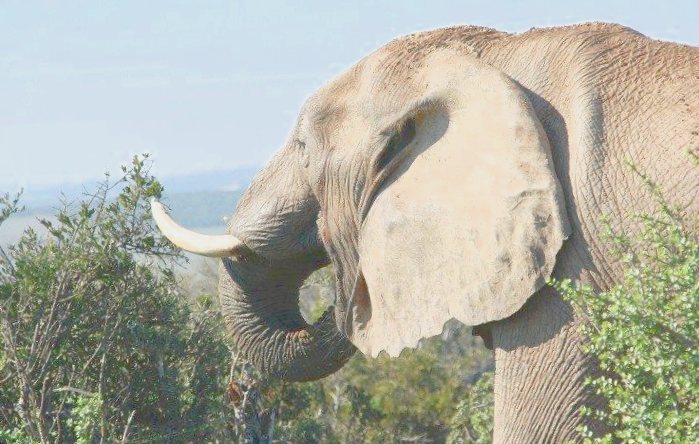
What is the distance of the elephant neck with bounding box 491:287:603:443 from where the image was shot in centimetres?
455

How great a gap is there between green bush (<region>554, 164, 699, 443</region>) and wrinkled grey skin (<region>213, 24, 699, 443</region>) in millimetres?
367

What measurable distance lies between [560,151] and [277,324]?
76.7 inches

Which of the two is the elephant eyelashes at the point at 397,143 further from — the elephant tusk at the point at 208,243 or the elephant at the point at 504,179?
the elephant tusk at the point at 208,243

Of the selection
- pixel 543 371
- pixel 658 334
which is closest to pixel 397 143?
pixel 543 371

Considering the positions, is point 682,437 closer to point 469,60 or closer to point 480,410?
point 469,60

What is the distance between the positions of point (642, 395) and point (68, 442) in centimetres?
382

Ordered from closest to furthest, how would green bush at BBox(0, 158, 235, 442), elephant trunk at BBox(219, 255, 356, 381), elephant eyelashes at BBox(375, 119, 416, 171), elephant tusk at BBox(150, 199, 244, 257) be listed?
elephant eyelashes at BBox(375, 119, 416, 171) → elephant tusk at BBox(150, 199, 244, 257) → elephant trunk at BBox(219, 255, 356, 381) → green bush at BBox(0, 158, 235, 442)

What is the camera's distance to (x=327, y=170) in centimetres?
549

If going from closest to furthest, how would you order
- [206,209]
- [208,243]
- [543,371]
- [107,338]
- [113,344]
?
[543,371]
[208,243]
[107,338]
[113,344]
[206,209]

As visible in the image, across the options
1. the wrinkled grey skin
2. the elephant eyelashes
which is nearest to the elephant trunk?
the wrinkled grey skin

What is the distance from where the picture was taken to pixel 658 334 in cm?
389

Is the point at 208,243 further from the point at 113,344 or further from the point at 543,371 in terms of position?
the point at 543,371

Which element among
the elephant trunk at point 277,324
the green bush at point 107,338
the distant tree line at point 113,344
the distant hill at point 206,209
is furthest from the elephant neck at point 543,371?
the distant hill at point 206,209

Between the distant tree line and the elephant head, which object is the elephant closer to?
the elephant head
